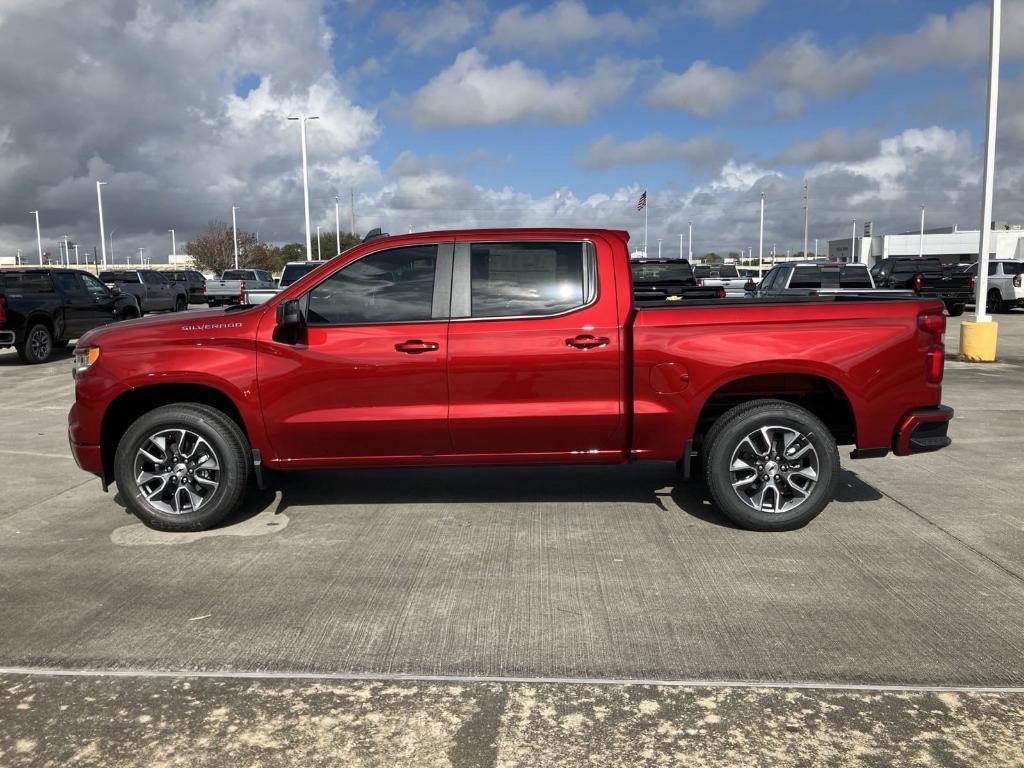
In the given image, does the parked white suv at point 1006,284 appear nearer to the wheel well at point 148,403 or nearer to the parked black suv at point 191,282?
the wheel well at point 148,403

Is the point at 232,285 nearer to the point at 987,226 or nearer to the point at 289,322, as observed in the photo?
the point at 987,226

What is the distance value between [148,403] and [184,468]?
0.60 m

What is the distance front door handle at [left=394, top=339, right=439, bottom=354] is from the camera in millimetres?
5578

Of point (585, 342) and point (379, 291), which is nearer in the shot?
point (585, 342)

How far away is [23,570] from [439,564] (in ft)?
7.75

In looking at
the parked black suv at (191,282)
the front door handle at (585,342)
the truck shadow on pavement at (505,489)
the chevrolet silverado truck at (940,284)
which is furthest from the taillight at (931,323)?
the parked black suv at (191,282)

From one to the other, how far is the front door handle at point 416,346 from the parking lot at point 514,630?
1.18 meters

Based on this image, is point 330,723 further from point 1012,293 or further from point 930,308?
point 1012,293

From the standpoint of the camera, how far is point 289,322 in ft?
17.9

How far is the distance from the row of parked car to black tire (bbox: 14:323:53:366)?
10922 mm

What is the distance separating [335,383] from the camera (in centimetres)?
562

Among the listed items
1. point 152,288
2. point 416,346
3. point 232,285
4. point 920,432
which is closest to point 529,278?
point 416,346

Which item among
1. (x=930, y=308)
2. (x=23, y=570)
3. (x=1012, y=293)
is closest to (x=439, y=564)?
(x=23, y=570)

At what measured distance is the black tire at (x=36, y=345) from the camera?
645 inches
